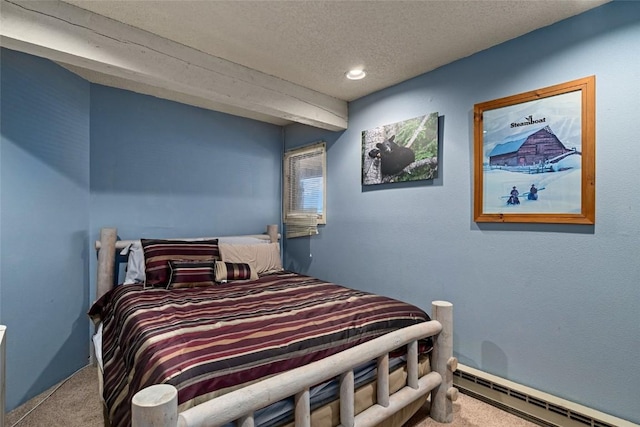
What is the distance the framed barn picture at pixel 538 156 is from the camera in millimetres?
1753

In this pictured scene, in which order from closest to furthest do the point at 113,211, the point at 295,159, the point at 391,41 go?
the point at 391,41 < the point at 113,211 < the point at 295,159

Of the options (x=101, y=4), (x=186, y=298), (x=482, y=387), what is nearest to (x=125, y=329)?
(x=186, y=298)

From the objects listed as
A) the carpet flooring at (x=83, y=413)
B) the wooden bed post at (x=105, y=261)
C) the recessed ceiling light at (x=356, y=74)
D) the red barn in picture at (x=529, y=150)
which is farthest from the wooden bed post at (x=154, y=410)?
the recessed ceiling light at (x=356, y=74)

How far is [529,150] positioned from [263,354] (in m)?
1.98

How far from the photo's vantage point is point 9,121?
1945mm

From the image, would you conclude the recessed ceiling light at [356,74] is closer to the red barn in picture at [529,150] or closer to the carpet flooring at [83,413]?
the red barn in picture at [529,150]

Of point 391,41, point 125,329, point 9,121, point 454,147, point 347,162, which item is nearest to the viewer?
point 125,329

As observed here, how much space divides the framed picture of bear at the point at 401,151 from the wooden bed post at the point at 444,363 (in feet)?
3.76

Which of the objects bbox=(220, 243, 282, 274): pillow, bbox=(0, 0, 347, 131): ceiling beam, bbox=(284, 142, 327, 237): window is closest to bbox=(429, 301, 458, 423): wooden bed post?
bbox=(220, 243, 282, 274): pillow

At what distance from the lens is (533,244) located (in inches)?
76.6

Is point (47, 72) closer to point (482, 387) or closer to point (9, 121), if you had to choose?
point (9, 121)

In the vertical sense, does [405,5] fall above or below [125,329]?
above

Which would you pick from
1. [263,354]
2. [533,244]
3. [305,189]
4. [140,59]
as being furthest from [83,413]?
[533,244]

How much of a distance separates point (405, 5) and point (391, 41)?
356 millimetres
